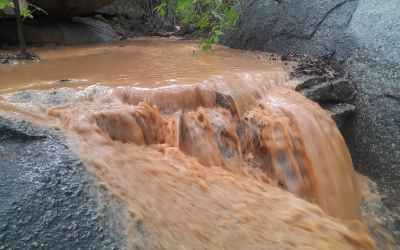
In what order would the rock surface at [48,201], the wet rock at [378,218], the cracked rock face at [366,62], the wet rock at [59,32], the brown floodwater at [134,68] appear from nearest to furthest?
1. the rock surface at [48,201]
2. the wet rock at [378,218]
3. the brown floodwater at [134,68]
4. the cracked rock face at [366,62]
5. the wet rock at [59,32]

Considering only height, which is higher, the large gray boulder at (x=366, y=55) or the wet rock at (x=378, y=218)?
the large gray boulder at (x=366, y=55)

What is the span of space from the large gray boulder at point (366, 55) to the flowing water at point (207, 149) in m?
0.51

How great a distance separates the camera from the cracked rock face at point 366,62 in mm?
4066

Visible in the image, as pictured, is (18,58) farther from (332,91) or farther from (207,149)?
(332,91)

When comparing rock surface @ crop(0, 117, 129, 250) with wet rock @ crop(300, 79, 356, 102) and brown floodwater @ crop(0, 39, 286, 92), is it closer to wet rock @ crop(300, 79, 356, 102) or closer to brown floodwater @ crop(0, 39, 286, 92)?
brown floodwater @ crop(0, 39, 286, 92)

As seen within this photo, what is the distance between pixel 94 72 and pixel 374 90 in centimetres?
278

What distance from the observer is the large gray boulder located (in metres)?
4.07

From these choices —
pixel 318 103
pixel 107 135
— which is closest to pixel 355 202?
pixel 318 103

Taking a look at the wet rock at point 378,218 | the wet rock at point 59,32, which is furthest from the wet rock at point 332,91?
the wet rock at point 59,32

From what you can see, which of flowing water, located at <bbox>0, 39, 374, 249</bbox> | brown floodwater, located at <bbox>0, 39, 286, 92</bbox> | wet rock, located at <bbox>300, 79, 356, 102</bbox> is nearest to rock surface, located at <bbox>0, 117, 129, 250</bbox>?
flowing water, located at <bbox>0, 39, 374, 249</bbox>

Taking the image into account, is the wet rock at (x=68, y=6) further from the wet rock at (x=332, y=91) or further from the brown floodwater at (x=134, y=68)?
the wet rock at (x=332, y=91)

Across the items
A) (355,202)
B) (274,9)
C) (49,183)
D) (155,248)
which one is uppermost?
(274,9)

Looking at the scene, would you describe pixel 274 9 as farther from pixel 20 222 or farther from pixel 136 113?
pixel 20 222

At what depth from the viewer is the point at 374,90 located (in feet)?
14.0
